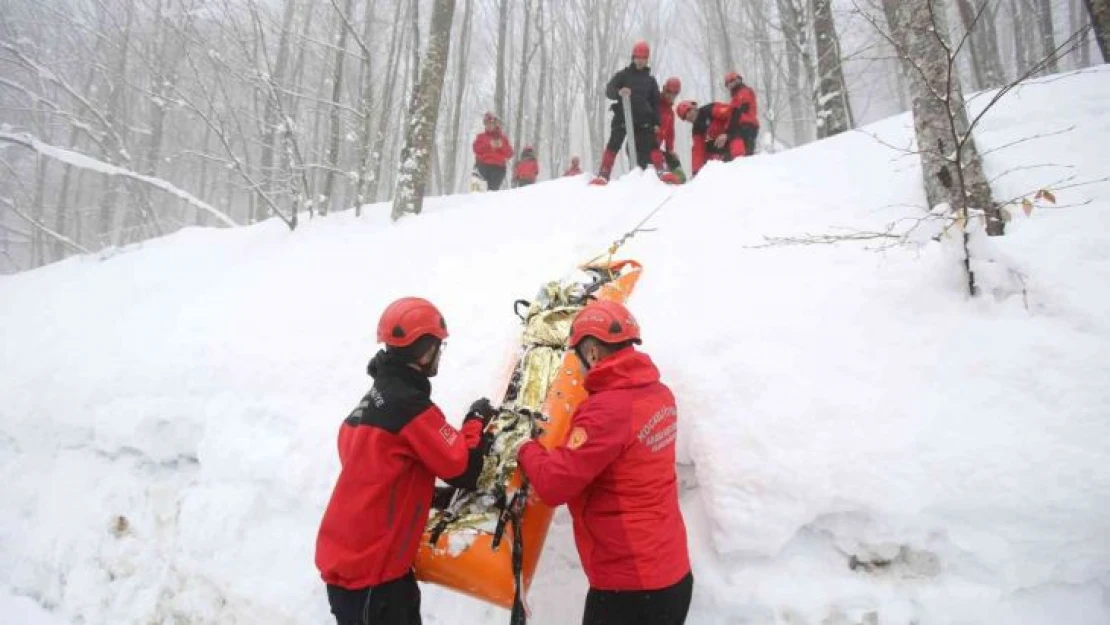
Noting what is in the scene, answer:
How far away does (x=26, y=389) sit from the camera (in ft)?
16.1

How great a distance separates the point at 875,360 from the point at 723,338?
729 mm

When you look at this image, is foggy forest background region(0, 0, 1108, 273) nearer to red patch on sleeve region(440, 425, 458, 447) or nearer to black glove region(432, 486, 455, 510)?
red patch on sleeve region(440, 425, 458, 447)

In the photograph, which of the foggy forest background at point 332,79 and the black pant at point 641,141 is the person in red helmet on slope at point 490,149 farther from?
the black pant at point 641,141

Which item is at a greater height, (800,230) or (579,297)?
(800,230)

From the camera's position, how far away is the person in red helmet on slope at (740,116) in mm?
6496

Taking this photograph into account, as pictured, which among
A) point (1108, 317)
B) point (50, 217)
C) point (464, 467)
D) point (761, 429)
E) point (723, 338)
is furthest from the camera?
point (50, 217)

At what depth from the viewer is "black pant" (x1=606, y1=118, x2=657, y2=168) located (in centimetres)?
658

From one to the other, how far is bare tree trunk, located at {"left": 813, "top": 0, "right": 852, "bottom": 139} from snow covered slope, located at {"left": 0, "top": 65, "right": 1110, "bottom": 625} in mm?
2131

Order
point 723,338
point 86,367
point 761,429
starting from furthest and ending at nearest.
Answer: point 86,367 → point 723,338 → point 761,429

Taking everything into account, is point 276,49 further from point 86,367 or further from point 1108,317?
point 1108,317

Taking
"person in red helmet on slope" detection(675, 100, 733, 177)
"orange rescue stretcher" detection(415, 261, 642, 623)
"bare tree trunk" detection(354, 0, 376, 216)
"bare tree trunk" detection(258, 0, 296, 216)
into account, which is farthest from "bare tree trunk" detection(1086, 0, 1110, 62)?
"bare tree trunk" detection(258, 0, 296, 216)

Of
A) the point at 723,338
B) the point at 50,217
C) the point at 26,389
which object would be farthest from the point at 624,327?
the point at 50,217

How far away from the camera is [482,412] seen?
2531mm

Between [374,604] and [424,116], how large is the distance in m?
5.52
